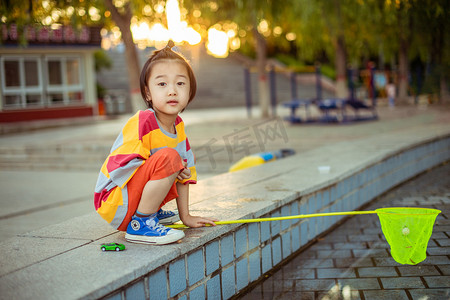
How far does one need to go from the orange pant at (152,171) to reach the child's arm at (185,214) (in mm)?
311

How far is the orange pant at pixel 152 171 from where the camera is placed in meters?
2.85

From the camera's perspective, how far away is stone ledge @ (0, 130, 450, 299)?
2.38m

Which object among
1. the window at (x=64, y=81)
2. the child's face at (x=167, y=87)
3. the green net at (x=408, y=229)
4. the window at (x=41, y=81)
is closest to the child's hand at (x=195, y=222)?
the child's face at (x=167, y=87)

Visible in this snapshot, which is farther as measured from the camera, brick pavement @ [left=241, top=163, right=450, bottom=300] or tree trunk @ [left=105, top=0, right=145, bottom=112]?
tree trunk @ [left=105, top=0, right=145, bottom=112]

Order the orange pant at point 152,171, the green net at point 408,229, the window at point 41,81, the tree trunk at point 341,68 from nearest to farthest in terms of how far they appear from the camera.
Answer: the orange pant at point 152,171 → the green net at point 408,229 → the tree trunk at point 341,68 → the window at point 41,81

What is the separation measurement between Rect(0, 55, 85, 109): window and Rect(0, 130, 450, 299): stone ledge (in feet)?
57.5

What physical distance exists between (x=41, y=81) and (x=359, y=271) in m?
20.3

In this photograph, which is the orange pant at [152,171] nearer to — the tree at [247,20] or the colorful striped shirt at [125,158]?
the colorful striped shirt at [125,158]

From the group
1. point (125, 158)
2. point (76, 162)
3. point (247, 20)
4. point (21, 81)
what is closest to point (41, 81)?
point (21, 81)

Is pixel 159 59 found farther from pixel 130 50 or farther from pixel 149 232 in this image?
pixel 130 50

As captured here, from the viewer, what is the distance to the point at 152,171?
2.86 metres

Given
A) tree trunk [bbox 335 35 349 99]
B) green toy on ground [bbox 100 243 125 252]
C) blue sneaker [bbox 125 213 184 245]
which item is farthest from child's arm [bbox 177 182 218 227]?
tree trunk [bbox 335 35 349 99]

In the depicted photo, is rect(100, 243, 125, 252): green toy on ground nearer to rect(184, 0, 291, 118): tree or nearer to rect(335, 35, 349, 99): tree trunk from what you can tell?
rect(184, 0, 291, 118): tree

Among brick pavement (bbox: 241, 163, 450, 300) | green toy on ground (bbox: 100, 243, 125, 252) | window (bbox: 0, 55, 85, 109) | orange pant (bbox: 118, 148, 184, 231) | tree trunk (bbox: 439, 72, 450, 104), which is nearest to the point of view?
green toy on ground (bbox: 100, 243, 125, 252)
